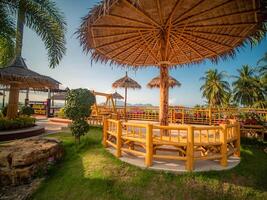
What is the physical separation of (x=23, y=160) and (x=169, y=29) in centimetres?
690

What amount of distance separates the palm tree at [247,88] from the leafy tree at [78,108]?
2956cm

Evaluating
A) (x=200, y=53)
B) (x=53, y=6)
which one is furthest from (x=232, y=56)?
(x=53, y=6)

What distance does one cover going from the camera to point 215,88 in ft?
115

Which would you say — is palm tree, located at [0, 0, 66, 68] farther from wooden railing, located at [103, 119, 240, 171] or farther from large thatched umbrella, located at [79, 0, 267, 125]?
wooden railing, located at [103, 119, 240, 171]

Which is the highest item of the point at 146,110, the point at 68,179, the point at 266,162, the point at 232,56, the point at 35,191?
the point at 232,56

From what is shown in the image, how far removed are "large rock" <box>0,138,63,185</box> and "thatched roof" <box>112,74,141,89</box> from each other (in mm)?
9140

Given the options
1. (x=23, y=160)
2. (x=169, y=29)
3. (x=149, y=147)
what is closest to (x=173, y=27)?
(x=169, y=29)

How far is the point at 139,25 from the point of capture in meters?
6.65

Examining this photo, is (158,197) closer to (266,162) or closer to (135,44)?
(266,162)

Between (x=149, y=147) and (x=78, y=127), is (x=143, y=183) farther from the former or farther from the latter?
(x=78, y=127)

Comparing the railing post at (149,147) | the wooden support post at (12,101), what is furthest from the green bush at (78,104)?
the wooden support post at (12,101)

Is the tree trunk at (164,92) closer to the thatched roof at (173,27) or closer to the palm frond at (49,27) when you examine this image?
the thatched roof at (173,27)

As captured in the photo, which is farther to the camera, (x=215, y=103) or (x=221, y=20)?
(x=215, y=103)

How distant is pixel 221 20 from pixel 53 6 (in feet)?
22.8
